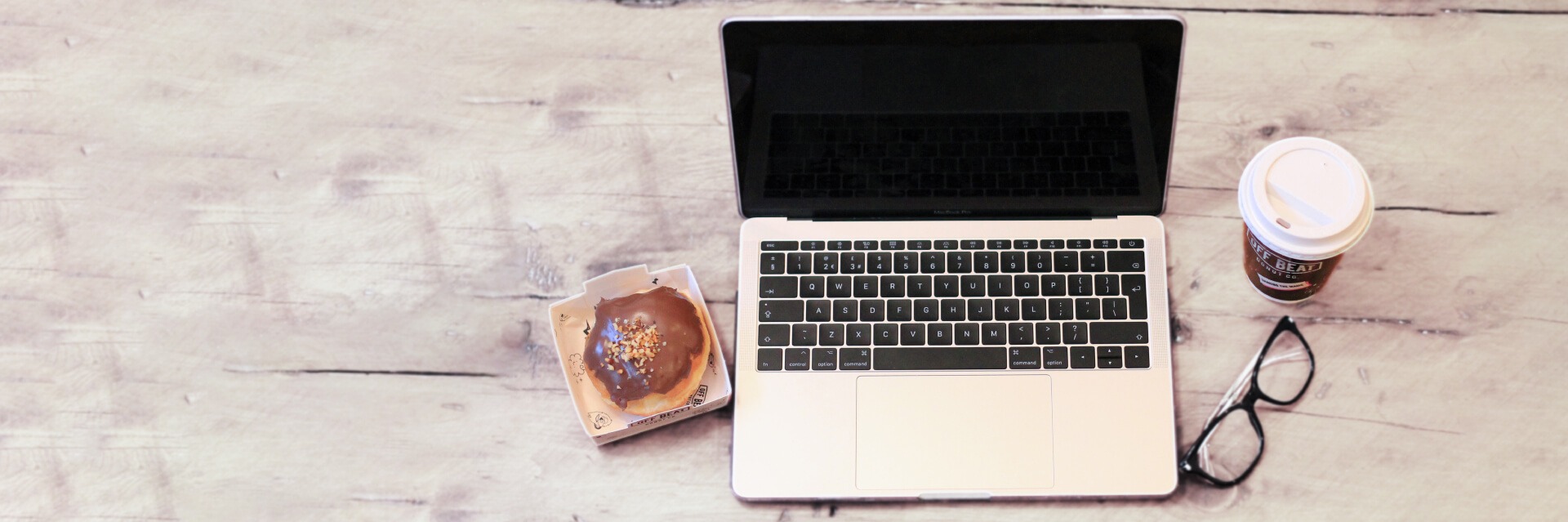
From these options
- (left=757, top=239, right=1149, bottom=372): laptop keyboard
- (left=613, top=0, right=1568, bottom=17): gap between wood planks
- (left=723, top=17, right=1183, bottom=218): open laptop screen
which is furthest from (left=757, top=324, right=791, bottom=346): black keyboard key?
(left=613, top=0, right=1568, bottom=17): gap between wood planks

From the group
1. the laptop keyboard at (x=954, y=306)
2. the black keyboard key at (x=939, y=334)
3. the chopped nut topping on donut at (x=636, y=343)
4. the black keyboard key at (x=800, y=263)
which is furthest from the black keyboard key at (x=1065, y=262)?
the chopped nut topping on donut at (x=636, y=343)

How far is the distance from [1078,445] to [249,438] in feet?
2.36

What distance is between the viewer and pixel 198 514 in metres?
0.92

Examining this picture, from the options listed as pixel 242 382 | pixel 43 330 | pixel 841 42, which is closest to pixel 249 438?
pixel 242 382

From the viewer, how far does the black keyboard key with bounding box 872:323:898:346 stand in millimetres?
888

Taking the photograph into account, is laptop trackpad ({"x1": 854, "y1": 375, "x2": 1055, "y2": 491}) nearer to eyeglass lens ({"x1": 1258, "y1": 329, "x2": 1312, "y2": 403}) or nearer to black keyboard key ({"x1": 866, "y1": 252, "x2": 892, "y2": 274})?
black keyboard key ({"x1": 866, "y1": 252, "x2": 892, "y2": 274})

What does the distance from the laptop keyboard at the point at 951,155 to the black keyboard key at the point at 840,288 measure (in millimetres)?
76

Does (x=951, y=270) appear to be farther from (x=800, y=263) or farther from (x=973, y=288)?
(x=800, y=263)

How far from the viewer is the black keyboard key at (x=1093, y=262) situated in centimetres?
90

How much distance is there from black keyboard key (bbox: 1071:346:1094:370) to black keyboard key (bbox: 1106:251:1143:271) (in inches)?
2.9

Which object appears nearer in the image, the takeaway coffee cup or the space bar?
the takeaway coffee cup

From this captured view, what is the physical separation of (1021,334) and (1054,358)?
0.03m

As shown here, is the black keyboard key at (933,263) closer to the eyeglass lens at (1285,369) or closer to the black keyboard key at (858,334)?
the black keyboard key at (858,334)

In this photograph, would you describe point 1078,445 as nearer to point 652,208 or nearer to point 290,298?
point 652,208
